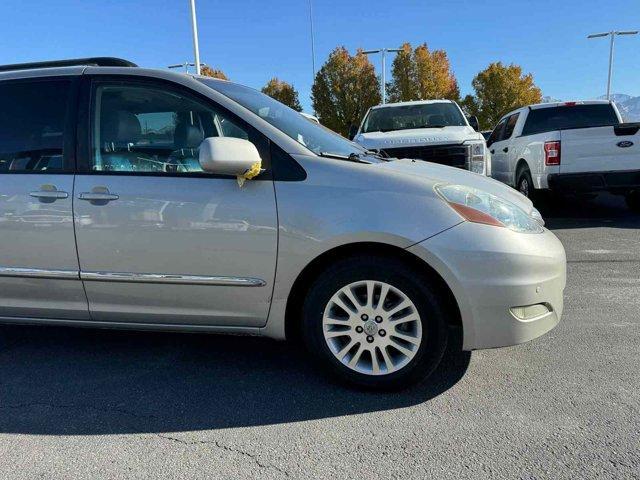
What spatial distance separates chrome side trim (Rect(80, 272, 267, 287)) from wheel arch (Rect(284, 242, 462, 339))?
21 centimetres

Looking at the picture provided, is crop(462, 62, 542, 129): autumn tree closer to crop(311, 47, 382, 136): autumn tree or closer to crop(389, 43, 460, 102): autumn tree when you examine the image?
crop(389, 43, 460, 102): autumn tree

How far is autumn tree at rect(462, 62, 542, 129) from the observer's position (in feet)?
122

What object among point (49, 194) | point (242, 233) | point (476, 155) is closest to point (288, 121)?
point (242, 233)

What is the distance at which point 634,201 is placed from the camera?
884 centimetres

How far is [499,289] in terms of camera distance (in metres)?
2.65

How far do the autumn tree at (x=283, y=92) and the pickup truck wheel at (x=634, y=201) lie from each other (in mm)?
34903

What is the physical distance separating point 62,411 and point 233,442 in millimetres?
1014

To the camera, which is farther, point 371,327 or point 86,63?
point 86,63

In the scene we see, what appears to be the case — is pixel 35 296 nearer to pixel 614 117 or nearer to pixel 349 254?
pixel 349 254

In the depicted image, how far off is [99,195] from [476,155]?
17.4 feet

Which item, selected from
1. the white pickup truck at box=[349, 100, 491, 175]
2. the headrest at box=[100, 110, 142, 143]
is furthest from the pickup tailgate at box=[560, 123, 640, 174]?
the headrest at box=[100, 110, 142, 143]

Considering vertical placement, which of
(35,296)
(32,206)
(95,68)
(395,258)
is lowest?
(35,296)

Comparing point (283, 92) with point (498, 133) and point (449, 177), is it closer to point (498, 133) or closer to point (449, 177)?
point (498, 133)

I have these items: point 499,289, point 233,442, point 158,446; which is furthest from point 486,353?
point 158,446
